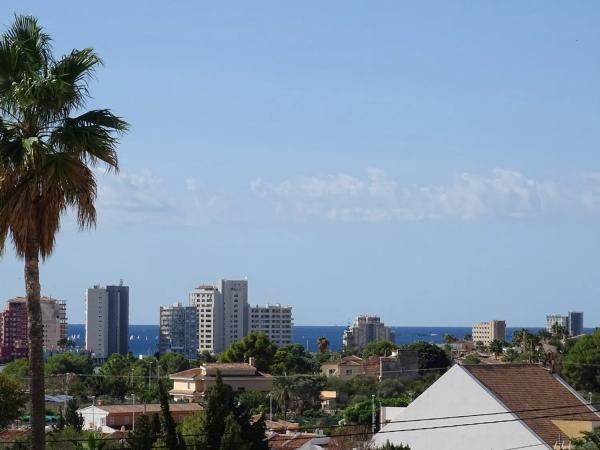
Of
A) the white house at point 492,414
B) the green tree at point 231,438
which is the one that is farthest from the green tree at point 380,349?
the green tree at point 231,438

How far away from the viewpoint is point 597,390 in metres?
105

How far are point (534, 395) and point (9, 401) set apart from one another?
47.7 metres

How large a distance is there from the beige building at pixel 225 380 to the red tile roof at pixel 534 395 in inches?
2673

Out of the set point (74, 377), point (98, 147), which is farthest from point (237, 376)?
point (98, 147)

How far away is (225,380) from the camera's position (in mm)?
115875

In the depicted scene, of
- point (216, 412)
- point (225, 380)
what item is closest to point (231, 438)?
point (216, 412)

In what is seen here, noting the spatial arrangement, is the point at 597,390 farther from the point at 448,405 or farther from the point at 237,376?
the point at 448,405

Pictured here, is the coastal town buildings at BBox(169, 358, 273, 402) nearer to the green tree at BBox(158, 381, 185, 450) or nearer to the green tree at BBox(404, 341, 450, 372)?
the green tree at BBox(404, 341, 450, 372)

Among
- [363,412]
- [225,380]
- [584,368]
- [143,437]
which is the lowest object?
[363,412]

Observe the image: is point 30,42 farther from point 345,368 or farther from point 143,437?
point 345,368

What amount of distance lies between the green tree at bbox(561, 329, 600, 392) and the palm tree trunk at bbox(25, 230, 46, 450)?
88818mm

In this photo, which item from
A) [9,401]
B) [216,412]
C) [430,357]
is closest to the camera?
[216,412]

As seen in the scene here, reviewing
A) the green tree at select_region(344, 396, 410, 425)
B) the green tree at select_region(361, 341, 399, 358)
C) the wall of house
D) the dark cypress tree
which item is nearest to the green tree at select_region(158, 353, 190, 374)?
the green tree at select_region(361, 341, 399, 358)

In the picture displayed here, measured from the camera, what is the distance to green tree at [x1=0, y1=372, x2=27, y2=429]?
3354 inches
